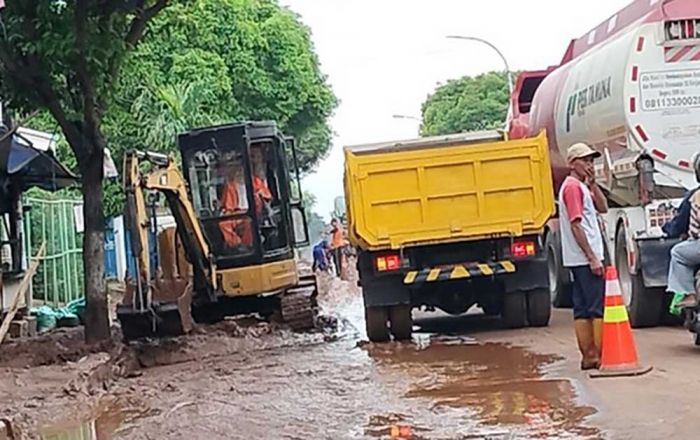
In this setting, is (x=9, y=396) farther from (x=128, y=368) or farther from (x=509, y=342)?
(x=509, y=342)

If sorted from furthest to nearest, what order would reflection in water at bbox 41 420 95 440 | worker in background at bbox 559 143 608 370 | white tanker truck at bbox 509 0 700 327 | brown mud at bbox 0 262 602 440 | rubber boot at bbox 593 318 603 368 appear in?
white tanker truck at bbox 509 0 700 327 < rubber boot at bbox 593 318 603 368 < worker in background at bbox 559 143 608 370 < reflection in water at bbox 41 420 95 440 < brown mud at bbox 0 262 602 440

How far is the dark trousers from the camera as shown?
10.2 metres

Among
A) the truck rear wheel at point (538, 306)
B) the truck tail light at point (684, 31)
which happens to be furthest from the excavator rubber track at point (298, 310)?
the truck tail light at point (684, 31)

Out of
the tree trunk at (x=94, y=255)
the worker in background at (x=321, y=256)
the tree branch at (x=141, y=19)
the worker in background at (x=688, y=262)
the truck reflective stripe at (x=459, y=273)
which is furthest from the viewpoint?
the worker in background at (x=321, y=256)

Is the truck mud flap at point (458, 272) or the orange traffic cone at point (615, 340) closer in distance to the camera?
the orange traffic cone at point (615, 340)

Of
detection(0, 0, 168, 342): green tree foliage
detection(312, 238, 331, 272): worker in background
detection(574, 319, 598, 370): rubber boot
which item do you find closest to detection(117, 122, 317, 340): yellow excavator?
detection(0, 0, 168, 342): green tree foliage

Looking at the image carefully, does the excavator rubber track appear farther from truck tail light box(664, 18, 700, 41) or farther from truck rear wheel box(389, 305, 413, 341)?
truck tail light box(664, 18, 700, 41)

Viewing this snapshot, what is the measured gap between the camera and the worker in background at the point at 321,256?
119ft

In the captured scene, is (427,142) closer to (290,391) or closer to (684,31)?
(684,31)

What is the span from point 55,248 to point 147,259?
36.8 feet

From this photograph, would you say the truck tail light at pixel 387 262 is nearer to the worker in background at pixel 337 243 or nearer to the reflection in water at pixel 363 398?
the reflection in water at pixel 363 398

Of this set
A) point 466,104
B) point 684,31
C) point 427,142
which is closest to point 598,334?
point 684,31

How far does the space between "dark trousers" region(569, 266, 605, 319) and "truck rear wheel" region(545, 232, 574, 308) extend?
760 cm

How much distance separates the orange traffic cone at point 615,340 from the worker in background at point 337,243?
2537 cm
